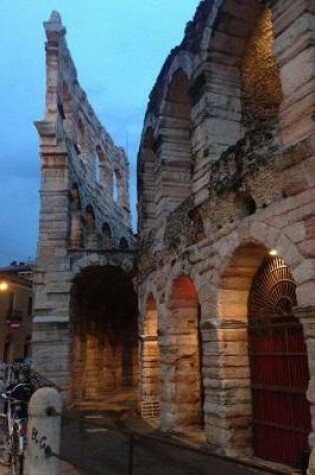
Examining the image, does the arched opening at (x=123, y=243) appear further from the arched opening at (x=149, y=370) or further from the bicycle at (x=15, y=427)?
the bicycle at (x=15, y=427)

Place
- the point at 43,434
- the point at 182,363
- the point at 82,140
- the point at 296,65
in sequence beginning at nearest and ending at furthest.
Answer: the point at 43,434 → the point at 296,65 → the point at 182,363 → the point at 82,140

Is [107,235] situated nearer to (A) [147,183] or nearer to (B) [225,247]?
(A) [147,183]

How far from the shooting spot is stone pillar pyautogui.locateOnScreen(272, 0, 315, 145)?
5043 millimetres

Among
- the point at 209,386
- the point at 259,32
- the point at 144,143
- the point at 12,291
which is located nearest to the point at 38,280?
the point at 144,143

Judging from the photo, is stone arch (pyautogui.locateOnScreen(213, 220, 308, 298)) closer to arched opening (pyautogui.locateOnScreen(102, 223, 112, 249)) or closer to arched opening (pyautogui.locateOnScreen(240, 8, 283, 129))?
arched opening (pyautogui.locateOnScreen(240, 8, 283, 129))

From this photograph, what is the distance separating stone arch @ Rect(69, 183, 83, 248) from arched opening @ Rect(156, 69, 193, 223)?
18.1 ft

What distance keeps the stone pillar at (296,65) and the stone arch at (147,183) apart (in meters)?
5.79

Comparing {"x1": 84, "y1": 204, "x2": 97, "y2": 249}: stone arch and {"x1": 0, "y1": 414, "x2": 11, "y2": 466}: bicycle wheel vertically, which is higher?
{"x1": 84, "y1": 204, "x2": 97, "y2": 249}: stone arch

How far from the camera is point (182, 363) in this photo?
8.20 meters

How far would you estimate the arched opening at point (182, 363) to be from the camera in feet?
26.5

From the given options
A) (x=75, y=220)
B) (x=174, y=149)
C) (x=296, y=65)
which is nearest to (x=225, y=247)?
(x=296, y=65)

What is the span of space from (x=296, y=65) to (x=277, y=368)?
3.70 metres

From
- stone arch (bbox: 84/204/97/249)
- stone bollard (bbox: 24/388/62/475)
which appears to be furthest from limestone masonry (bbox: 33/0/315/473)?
stone arch (bbox: 84/204/97/249)

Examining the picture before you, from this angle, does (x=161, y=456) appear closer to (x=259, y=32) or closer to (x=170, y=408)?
(x=170, y=408)
